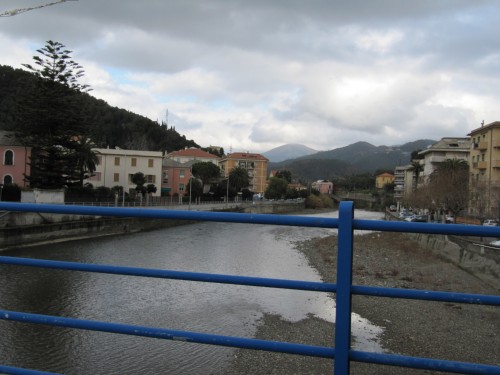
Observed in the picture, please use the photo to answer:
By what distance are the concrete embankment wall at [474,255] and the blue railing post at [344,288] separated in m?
14.7

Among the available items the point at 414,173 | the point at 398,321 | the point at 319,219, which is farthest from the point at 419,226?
the point at 414,173

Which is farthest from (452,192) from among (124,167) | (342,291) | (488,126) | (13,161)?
(124,167)

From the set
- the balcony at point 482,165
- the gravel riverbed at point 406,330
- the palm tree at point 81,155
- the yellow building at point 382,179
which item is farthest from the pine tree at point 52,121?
the yellow building at point 382,179

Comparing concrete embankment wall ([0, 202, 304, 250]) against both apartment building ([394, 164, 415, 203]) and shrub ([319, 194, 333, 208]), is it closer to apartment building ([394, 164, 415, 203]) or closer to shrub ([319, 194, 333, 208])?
apartment building ([394, 164, 415, 203])

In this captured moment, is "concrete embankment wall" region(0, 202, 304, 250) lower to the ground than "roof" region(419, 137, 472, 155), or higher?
lower

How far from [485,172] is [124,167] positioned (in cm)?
3789

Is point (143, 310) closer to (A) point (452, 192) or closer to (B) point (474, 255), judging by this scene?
(B) point (474, 255)

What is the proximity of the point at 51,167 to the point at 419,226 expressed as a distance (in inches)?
1413

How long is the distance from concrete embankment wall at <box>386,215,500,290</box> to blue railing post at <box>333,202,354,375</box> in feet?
48.1

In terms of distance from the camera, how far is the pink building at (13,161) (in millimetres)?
38438

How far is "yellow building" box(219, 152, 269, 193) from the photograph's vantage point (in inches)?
3659

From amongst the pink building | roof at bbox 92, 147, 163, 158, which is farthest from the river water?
roof at bbox 92, 147, 163, 158

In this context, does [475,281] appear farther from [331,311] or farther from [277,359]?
[277,359]

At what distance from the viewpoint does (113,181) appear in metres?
54.9
